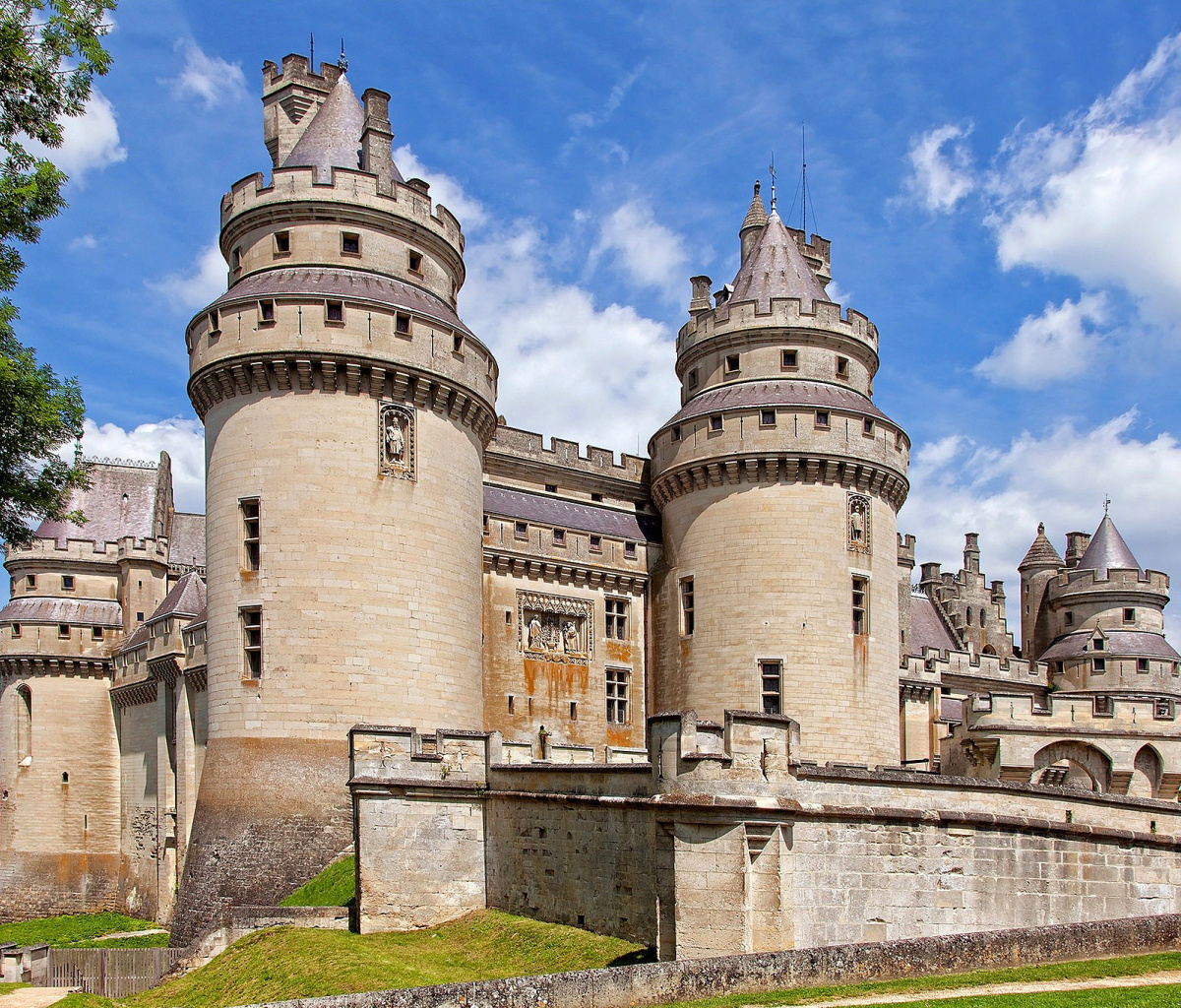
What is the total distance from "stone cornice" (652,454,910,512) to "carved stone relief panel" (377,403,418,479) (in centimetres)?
992

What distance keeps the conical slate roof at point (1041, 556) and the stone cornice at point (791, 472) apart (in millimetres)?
23345

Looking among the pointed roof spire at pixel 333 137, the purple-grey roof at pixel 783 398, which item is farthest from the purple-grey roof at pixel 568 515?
the pointed roof spire at pixel 333 137

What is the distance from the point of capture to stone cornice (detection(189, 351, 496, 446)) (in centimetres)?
2783

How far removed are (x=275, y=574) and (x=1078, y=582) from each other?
116ft

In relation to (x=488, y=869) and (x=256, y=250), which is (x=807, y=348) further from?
(x=488, y=869)

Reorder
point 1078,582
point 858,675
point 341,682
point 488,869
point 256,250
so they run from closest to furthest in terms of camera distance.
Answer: point 488,869 < point 341,682 < point 256,250 < point 858,675 < point 1078,582

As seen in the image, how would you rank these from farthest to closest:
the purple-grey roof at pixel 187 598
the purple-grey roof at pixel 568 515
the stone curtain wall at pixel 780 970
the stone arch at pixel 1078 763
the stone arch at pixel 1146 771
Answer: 1. the purple-grey roof at pixel 187 598
2. the purple-grey roof at pixel 568 515
3. the stone arch at pixel 1146 771
4. the stone arch at pixel 1078 763
5. the stone curtain wall at pixel 780 970

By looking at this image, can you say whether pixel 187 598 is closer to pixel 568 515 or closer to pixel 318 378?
pixel 568 515

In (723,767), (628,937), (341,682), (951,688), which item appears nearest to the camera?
(723,767)

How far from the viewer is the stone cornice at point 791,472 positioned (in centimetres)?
3434

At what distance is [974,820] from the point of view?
60.8ft

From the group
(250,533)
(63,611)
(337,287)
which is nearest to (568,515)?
(337,287)

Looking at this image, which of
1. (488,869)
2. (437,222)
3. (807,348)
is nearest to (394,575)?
(488,869)

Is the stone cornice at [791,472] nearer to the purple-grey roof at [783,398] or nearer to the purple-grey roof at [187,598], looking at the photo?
the purple-grey roof at [783,398]
